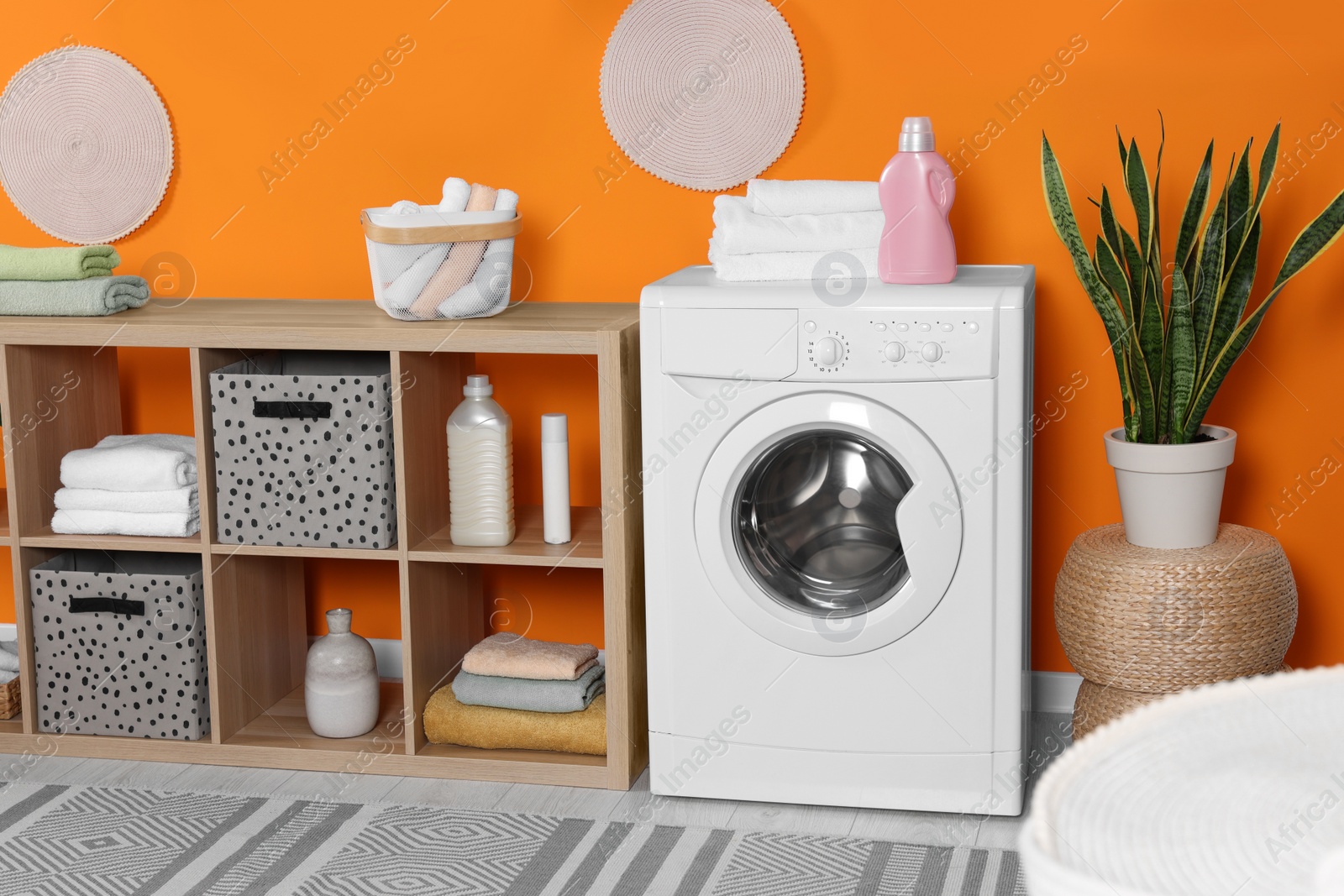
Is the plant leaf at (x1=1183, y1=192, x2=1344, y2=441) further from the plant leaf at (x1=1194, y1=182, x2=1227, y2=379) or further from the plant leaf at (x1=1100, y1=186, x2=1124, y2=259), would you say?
the plant leaf at (x1=1100, y1=186, x2=1124, y2=259)

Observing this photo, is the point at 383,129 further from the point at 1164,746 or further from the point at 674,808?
the point at 1164,746

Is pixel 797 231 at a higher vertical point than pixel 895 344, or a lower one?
higher

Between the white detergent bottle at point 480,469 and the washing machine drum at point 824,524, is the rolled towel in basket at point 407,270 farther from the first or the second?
the washing machine drum at point 824,524

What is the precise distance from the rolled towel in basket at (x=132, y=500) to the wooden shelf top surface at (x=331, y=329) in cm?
27

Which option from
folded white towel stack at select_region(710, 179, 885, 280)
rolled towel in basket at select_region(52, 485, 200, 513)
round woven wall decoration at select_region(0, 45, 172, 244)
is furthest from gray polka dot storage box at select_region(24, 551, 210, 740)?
folded white towel stack at select_region(710, 179, 885, 280)

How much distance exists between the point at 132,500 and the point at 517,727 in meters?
0.80

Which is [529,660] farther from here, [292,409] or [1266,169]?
[1266,169]

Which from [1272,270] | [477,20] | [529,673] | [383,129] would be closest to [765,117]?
[477,20]

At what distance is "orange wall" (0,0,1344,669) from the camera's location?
2383 millimetres

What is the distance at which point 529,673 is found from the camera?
239 centimetres

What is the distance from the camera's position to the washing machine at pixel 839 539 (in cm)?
203

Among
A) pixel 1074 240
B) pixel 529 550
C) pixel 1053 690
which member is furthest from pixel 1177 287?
pixel 529 550

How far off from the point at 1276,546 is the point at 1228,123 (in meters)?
0.74

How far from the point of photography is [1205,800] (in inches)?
33.0
